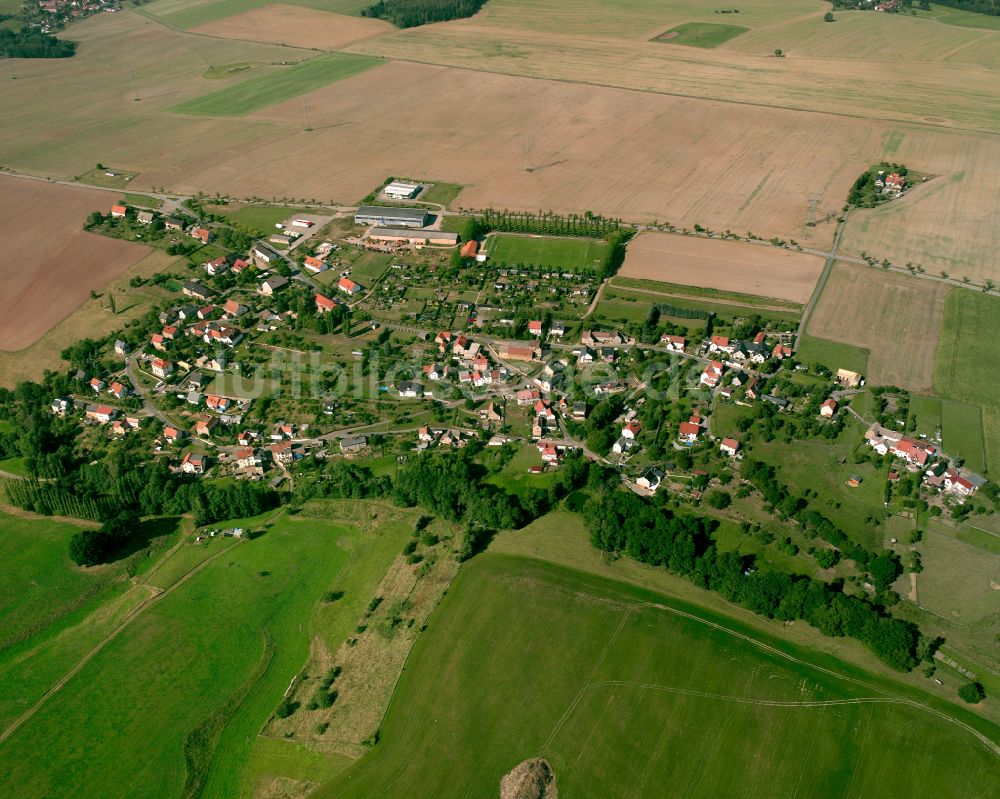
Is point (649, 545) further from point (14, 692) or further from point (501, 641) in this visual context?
point (14, 692)

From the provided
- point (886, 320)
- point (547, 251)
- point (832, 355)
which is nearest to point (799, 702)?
point (832, 355)

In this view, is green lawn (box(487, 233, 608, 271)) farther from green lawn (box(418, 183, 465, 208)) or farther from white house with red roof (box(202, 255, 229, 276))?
white house with red roof (box(202, 255, 229, 276))

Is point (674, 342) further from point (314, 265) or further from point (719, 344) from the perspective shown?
point (314, 265)

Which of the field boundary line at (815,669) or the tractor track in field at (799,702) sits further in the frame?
the tractor track in field at (799,702)

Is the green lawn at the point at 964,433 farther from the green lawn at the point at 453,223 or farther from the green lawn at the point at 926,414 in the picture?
the green lawn at the point at 453,223

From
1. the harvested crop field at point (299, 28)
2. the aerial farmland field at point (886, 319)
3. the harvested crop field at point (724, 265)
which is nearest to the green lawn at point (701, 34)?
the harvested crop field at point (299, 28)

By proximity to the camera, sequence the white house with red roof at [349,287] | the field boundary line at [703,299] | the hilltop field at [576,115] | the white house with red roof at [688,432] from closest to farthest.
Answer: the white house with red roof at [688,432]
the field boundary line at [703,299]
the white house with red roof at [349,287]
the hilltop field at [576,115]

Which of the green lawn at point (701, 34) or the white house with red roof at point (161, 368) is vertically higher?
the green lawn at point (701, 34)

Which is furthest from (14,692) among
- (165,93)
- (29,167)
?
(165,93)
